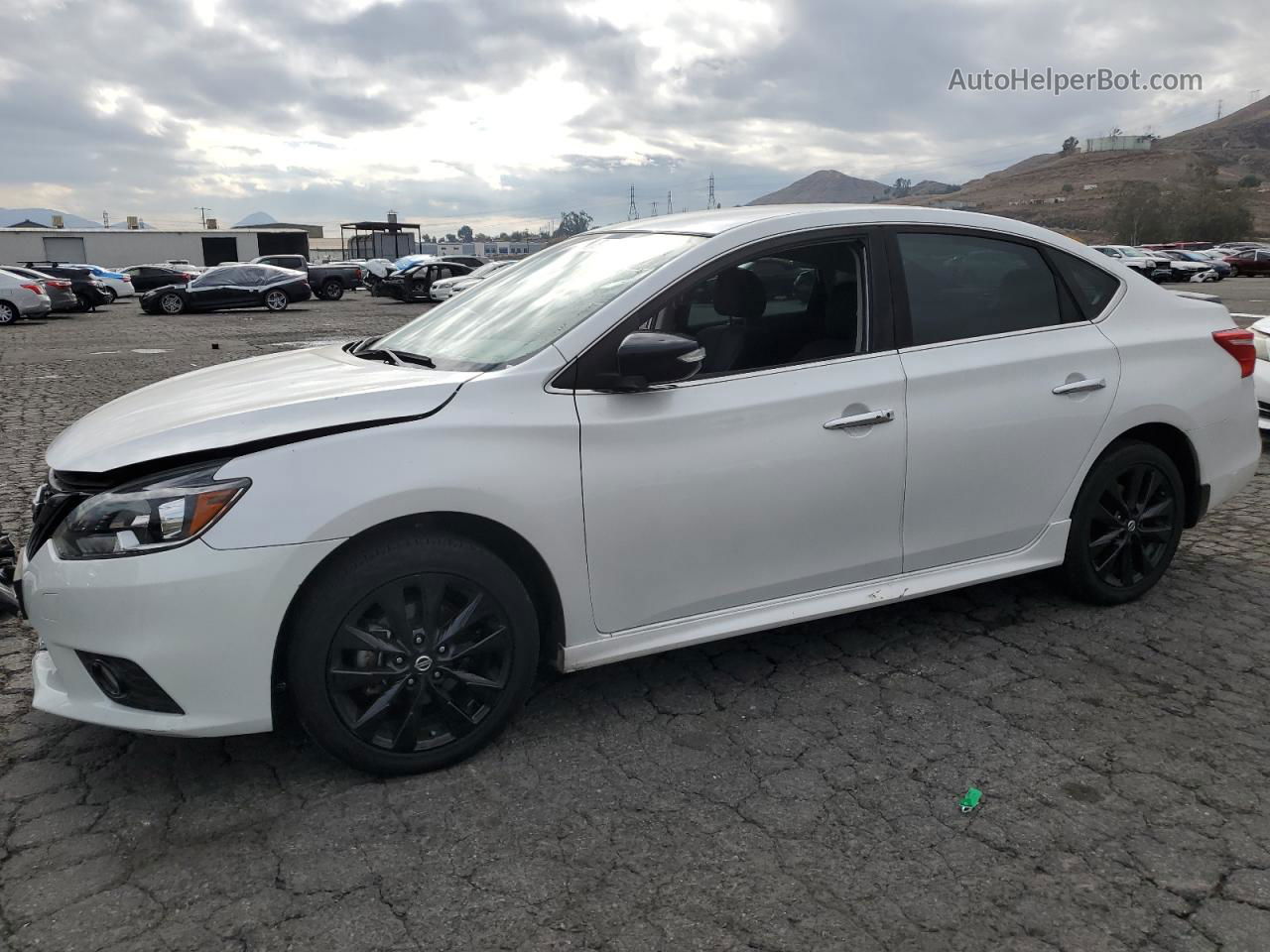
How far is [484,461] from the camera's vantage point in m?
2.97

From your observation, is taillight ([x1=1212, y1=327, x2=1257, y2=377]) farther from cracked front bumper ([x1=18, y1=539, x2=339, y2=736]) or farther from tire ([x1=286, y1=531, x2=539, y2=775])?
cracked front bumper ([x1=18, y1=539, x2=339, y2=736])

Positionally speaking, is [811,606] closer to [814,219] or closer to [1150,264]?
[814,219]

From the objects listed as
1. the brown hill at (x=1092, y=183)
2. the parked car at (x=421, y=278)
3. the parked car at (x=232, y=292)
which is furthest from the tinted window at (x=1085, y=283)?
the brown hill at (x=1092, y=183)

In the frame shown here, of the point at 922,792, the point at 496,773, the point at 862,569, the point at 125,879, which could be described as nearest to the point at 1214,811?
the point at 922,792

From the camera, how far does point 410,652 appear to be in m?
2.95

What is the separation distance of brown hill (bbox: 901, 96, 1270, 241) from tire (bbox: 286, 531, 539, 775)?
106 metres

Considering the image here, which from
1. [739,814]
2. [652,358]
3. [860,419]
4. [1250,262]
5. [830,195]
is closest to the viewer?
[739,814]

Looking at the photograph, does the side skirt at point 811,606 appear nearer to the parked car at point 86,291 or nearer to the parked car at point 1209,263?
the parked car at point 86,291

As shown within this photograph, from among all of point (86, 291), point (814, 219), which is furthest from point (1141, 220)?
point (814, 219)

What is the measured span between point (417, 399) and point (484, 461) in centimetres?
28

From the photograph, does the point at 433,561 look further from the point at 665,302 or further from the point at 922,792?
Result: the point at 922,792

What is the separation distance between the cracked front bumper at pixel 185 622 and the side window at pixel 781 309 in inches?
59.3

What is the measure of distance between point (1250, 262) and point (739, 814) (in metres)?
56.0

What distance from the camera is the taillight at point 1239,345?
14.4 ft
